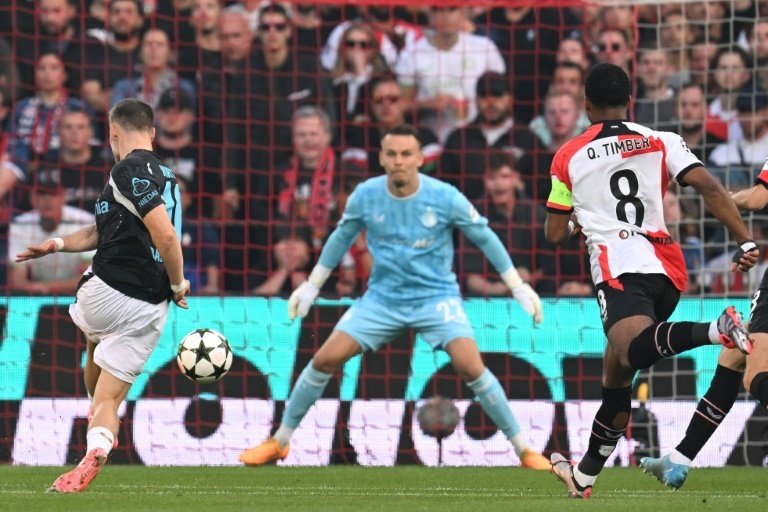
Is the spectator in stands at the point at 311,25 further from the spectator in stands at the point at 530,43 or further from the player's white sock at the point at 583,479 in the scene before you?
the player's white sock at the point at 583,479

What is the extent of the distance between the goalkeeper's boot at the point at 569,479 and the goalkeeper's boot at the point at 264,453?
308 centimetres

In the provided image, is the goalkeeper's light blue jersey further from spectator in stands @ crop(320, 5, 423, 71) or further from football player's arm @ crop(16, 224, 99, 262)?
spectator in stands @ crop(320, 5, 423, 71)

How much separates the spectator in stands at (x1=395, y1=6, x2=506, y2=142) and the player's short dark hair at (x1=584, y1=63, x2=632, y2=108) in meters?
5.94

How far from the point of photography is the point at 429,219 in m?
Answer: 9.94

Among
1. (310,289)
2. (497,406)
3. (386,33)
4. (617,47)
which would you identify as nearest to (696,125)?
(617,47)

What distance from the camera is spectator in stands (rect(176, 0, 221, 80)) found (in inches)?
502

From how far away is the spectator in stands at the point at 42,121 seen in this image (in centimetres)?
1239

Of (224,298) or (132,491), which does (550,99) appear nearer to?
(224,298)

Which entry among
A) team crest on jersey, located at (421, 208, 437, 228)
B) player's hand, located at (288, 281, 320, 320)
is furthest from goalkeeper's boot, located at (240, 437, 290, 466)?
team crest on jersey, located at (421, 208, 437, 228)

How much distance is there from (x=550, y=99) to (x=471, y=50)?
859mm

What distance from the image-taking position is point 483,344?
10938 millimetres

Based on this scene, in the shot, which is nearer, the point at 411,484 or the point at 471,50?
the point at 411,484

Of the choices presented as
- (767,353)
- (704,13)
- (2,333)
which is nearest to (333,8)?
(704,13)

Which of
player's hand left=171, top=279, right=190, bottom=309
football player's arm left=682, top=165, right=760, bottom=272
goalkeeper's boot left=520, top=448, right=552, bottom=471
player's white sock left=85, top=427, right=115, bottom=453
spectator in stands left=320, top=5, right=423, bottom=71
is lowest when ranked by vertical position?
goalkeeper's boot left=520, top=448, right=552, bottom=471
